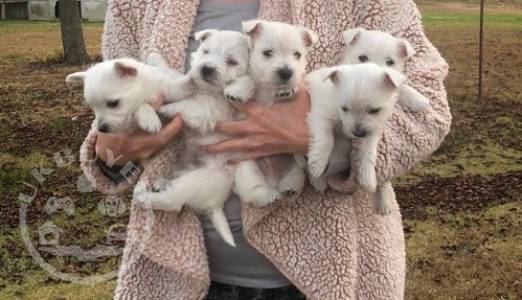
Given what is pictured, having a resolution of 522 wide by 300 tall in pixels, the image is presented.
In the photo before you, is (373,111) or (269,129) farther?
(373,111)

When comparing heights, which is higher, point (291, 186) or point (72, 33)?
point (291, 186)

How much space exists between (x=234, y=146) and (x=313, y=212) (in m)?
0.26

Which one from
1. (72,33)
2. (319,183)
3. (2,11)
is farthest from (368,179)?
(2,11)

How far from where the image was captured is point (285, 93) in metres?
1.88

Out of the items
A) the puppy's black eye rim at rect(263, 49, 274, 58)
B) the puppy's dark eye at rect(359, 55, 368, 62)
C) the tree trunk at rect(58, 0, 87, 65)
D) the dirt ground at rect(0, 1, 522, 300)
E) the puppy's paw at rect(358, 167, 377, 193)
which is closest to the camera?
the puppy's paw at rect(358, 167, 377, 193)

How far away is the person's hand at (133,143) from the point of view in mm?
1868

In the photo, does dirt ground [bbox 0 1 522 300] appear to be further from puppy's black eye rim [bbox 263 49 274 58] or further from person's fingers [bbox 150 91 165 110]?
puppy's black eye rim [bbox 263 49 274 58]

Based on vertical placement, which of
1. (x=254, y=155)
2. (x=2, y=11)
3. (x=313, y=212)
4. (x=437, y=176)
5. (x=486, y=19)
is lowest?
(x=437, y=176)

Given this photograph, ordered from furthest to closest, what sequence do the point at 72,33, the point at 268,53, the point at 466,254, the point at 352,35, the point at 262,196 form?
the point at 72,33, the point at 466,254, the point at 268,53, the point at 352,35, the point at 262,196

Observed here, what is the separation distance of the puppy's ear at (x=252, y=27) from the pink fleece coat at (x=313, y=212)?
62 mm

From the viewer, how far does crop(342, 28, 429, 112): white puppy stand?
1.85 meters

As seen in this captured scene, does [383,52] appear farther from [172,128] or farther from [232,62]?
[172,128]

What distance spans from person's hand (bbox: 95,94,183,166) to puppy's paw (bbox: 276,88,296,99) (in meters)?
0.26

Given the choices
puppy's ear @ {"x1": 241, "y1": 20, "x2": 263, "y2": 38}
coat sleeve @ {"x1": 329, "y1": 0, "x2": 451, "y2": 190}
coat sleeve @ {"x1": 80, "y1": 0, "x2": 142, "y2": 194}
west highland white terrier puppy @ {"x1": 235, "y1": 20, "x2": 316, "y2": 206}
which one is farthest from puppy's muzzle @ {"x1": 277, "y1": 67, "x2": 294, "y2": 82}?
coat sleeve @ {"x1": 80, "y1": 0, "x2": 142, "y2": 194}
